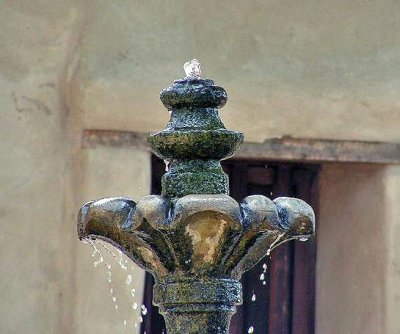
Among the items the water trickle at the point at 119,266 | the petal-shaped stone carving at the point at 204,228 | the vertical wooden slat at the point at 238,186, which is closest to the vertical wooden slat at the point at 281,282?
the vertical wooden slat at the point at 238,186

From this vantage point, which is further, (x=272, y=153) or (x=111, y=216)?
(x=272, y=153)

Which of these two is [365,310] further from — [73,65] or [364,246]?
[73,65]

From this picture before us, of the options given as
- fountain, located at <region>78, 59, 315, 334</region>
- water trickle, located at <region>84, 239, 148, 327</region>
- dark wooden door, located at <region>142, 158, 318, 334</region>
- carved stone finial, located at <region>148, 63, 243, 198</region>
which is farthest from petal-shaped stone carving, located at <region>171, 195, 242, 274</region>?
dark wooden door, located at <region>142, 158, 318, 334</region>

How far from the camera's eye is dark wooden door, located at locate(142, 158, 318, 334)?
645cm

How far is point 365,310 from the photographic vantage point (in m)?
6.34

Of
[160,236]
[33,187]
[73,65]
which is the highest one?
[73,65]

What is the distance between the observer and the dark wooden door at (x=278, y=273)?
6449mm

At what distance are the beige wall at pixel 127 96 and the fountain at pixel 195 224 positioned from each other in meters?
2.33

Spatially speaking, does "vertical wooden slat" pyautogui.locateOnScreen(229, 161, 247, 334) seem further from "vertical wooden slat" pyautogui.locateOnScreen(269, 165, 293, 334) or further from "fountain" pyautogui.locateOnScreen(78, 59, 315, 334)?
"fountain" pyautogui.locateOnScreen(78, 59, 315, 334)

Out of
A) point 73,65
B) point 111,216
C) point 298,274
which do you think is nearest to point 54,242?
point 73,65

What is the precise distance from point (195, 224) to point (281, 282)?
3.19m

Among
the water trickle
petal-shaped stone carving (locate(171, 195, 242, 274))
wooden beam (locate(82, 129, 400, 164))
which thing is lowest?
petal-shaped stone carving (locate(171, 195, 242, 274))

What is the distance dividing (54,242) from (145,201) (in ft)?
8.39

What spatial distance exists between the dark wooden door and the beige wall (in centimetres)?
37
